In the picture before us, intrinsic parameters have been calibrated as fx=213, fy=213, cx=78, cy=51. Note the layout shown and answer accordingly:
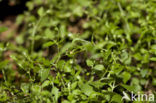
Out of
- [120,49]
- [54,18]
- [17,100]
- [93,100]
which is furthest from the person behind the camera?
[54,18]

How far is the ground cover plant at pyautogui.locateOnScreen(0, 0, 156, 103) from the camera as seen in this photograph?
60.5 inches

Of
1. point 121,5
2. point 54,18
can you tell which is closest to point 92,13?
point 121,5

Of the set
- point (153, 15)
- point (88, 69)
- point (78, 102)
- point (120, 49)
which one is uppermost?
point (153, 15)

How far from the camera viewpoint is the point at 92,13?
2.42 metres

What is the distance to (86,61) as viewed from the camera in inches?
63.7

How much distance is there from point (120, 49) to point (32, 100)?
0.78m

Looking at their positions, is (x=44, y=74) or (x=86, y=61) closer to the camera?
(x=44, y=74)

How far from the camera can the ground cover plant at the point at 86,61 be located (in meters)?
1.54

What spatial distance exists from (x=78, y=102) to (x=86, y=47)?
404mm

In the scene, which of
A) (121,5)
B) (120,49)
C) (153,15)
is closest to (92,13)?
(121,5)

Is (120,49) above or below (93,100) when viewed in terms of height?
above

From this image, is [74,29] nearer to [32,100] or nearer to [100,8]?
[100,8]

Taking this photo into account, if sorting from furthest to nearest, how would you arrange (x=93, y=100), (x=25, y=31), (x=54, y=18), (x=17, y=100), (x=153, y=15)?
(x=25, y=31)
(x=54, y=18)
(x=153, y=15)
(x=17, y=100)
(x=93, y=100)

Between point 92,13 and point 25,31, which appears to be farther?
point 25,31
